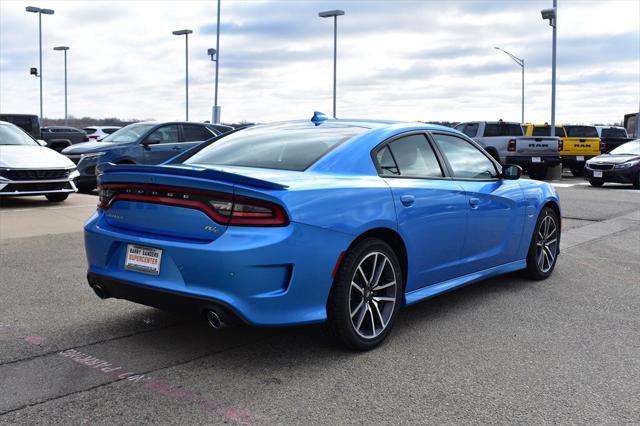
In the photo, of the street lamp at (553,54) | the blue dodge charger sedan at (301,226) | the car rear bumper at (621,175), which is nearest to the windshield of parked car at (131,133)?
the blue dodge charger sedan at (301,226)

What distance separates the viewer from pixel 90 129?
34.2m

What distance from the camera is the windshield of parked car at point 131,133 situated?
598 inches

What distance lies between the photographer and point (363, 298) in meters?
4.45

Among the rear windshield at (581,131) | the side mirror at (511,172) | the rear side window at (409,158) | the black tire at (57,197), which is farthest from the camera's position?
the rear windshield at (581,131)

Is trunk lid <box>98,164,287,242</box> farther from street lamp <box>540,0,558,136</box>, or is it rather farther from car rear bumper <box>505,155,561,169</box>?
street lamp <box>540,0,558,136</box>

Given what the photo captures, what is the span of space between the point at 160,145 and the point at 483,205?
1066 centimetres

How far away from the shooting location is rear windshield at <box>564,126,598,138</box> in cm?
2838

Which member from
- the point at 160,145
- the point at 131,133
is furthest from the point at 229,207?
the point at 131,133

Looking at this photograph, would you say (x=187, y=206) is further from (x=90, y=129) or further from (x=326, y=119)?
(x=90, y=129)

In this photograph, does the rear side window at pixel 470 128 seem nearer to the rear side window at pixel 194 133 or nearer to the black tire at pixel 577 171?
the black tire at pixel 577 171

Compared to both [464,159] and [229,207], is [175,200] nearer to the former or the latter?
[229,207]

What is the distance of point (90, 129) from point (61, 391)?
1276 inches

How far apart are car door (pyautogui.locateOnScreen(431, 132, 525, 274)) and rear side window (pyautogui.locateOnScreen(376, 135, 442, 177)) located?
0.61 ft

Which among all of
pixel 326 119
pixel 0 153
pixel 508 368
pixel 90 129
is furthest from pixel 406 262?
pixel 90 129
